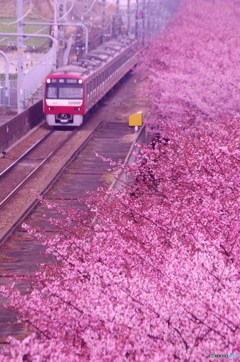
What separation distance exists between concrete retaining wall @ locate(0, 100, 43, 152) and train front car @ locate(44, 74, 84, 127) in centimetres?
107

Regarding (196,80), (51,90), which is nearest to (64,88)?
(51,90)

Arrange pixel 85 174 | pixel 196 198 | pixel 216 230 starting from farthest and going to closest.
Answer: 1. pixel 85 174
2. pixel 196 198
3. pixel 216 230

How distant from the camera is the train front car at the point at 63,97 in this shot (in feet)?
94.0

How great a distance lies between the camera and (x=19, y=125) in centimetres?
2755

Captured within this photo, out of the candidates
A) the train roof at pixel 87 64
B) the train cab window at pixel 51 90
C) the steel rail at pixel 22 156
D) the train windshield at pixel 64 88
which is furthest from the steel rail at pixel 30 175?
the train roof at pixel 87 64

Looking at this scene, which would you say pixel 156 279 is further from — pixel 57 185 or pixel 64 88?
pixel 64 88

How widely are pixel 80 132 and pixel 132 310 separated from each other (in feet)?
75.9

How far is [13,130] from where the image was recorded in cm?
2641

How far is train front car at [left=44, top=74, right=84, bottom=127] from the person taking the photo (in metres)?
28.7

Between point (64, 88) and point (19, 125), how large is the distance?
2821 mm

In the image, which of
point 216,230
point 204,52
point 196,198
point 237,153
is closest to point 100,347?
point 216,230

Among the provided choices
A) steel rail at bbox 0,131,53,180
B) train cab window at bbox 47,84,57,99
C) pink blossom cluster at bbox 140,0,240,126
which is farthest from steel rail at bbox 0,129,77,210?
pink blossom cluster at bbox 140,0,240,126

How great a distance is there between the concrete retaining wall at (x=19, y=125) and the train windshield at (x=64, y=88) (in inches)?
56.9

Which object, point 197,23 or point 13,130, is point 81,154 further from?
point 197,23
